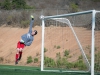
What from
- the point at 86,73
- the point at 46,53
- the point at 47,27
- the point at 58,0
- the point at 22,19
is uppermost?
the point at 58,0

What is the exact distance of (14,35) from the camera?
35.3 m

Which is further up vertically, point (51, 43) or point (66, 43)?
point (51, 43)

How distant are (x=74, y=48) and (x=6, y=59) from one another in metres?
7.44

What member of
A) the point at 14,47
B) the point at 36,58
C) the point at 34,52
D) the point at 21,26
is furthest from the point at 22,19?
the point at 36,58

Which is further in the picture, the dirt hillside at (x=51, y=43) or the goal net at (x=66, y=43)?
the dirt hillside at (x=51, y=43)

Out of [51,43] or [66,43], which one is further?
[51,43]

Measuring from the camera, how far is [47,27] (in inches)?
1121

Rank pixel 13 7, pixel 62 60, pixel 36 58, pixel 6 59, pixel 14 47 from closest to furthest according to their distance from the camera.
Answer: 1. pixel 62 60
2. pixel 36 58
3. pixel 6 59
4. pixel 14 47
5. pixel 13 7

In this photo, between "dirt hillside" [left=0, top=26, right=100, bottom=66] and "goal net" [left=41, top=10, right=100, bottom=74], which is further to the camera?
"dirt hillside" [left=0, top=26, right=100, bottom=66]

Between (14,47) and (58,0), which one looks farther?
(58,0)

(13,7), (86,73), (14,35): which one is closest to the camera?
(86,73)

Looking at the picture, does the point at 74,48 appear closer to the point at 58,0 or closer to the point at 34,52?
the point at 34,52

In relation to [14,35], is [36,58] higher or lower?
lower

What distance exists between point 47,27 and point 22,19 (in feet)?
35.3
